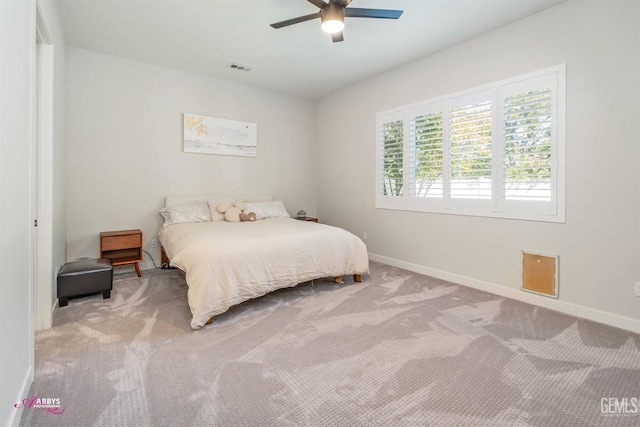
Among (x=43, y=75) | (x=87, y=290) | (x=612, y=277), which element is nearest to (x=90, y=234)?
(x=87, y=290)

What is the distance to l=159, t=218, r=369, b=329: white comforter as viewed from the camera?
8.45ft

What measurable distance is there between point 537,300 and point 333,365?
230 cm

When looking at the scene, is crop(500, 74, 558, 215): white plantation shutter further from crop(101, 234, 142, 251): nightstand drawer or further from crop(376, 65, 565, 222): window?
crop(101, 234, 142, 251): nightstand drawer

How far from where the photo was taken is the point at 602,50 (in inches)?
102

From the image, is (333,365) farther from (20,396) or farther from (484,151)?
(484,151)

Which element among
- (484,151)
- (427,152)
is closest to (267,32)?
(427,152)

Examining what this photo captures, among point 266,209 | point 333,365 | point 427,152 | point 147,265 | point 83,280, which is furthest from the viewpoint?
point 266,209

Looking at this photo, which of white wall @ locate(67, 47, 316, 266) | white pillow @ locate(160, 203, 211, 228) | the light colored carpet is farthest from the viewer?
white pillow @ locate(160, 203, 211, 228)

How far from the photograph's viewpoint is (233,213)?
173 inches

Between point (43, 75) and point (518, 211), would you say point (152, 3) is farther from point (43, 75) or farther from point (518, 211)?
point (518, 211)

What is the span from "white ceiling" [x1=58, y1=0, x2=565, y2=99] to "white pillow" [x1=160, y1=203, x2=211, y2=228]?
6.48ft

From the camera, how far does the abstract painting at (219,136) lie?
180 inches

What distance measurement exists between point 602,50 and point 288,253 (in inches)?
128

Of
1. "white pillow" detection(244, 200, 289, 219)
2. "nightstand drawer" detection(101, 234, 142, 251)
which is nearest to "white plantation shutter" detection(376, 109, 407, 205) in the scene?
"white pillow" detection(244, 200, 289, 219)
